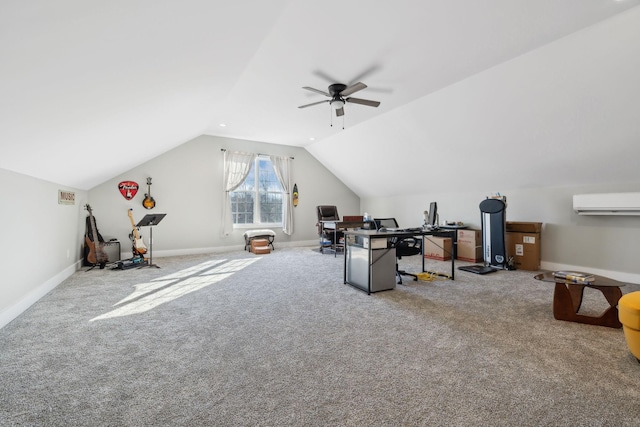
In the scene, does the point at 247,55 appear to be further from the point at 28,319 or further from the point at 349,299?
the point at 28,319

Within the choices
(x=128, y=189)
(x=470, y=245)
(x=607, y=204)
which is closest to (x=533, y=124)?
(x=607, y=204)

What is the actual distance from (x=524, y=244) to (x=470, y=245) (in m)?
0.93

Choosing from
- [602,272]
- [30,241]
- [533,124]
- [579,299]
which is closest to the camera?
[579,299]

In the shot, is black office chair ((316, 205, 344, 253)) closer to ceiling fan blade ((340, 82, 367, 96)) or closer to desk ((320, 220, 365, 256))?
desk ((320, 220, 365, 256))

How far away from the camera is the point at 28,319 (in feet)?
9.14

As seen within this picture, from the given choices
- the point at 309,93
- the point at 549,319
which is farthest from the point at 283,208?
the point at 549,319

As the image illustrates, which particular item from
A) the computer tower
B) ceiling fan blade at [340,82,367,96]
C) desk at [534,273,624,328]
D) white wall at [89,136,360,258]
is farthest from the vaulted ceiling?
desk at [534,273,624,328]

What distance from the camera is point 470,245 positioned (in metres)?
5.75

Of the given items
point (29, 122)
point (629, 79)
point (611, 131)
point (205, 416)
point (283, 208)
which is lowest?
point (205, 416)

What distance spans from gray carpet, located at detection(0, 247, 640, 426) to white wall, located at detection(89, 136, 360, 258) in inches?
114

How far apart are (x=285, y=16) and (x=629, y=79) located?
12.1 ft

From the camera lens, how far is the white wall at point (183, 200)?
604 cm

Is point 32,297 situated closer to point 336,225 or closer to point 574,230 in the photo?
point 336,225

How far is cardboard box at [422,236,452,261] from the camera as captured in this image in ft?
19.7
